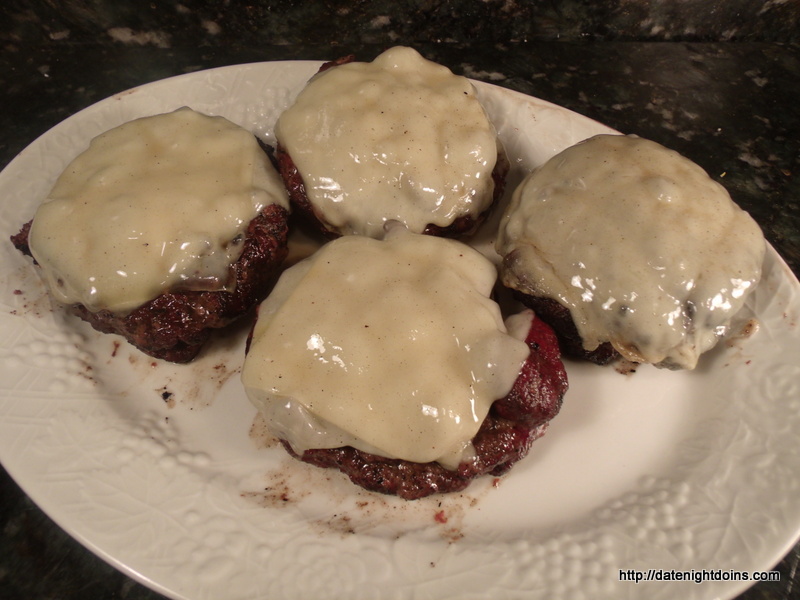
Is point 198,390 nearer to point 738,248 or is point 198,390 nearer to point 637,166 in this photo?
point 637,166

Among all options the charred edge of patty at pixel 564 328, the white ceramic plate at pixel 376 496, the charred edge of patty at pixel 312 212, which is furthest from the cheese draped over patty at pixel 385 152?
the white ceramic plate at pixel 376 496

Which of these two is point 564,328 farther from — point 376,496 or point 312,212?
point 312,212

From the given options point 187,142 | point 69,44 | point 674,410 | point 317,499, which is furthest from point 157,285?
point 69,44

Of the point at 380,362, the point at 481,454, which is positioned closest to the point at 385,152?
the point at 380,362

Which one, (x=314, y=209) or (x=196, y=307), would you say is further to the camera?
(x=314, y=209)

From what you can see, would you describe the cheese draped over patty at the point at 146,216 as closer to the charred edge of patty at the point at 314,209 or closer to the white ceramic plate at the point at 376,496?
the charred edge of patty at the point at 314,209
